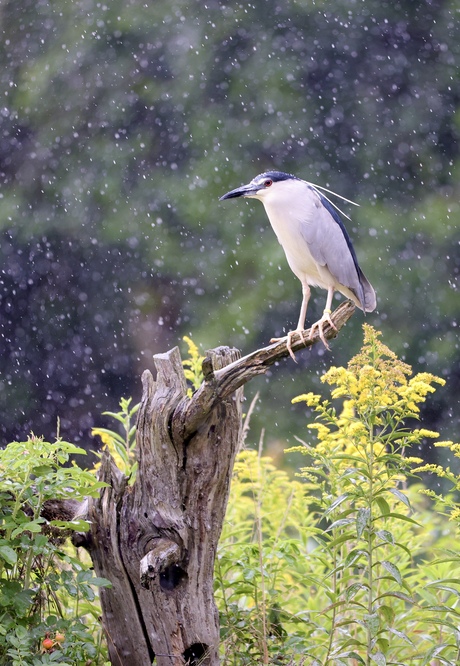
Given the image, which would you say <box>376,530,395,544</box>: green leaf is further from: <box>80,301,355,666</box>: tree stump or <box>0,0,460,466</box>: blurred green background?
<box>0,0,460,466</box>: blurred green background

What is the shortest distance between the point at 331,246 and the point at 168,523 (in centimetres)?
86

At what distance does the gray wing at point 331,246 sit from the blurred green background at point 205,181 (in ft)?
9.91

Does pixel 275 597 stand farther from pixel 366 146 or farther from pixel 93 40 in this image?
pixel 93 40

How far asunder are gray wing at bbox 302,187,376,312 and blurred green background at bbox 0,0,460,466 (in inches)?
119

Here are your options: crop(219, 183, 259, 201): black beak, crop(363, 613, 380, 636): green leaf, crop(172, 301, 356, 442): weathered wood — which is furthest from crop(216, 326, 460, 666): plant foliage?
crop(219, 183, 259, 201): black beak

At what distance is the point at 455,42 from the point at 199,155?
6.24ft

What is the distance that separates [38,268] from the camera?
6.15 metres

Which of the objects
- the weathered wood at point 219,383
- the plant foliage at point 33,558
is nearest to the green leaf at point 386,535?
the weathered wood at point 219,383

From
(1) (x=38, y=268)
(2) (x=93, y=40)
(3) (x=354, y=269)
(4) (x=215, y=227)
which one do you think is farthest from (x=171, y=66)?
(3) (x=354, y=269)

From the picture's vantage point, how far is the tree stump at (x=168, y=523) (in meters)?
1.95

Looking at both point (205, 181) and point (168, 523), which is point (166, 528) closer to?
point (168, 523)

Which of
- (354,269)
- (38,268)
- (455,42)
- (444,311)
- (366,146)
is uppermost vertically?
(354,269)

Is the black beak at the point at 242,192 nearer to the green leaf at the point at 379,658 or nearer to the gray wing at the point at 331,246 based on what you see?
the gray wing at the point at 331,246

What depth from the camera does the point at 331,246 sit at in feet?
7.70
